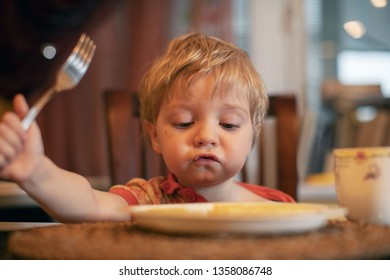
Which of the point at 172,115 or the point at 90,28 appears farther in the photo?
the point at 90,28

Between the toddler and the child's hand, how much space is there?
0.09 m

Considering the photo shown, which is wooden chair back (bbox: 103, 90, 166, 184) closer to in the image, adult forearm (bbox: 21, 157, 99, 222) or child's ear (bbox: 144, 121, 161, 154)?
child's ear (bbox: 144, 121, 161, 154)

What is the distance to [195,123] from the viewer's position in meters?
0.76

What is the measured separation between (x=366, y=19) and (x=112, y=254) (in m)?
2.00

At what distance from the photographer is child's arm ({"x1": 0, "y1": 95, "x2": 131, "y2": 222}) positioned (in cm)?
50

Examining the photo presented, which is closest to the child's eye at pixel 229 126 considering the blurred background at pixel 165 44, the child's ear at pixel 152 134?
the child's ear at pixel 152 134

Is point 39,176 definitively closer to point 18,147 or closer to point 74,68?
point 18,147

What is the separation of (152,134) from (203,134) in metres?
0.19

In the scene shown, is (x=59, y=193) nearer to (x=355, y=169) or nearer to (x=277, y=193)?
(x=355, y=169)

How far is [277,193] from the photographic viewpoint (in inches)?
38.1

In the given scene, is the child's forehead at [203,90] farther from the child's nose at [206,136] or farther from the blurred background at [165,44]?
the blurred background at [165,44]

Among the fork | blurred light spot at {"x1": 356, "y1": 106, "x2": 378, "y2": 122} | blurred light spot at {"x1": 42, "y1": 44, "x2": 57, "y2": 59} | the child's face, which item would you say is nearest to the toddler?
the child's face

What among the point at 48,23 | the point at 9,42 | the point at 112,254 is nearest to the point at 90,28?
the point at 48,23

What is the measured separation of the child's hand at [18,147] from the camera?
1.63ft
